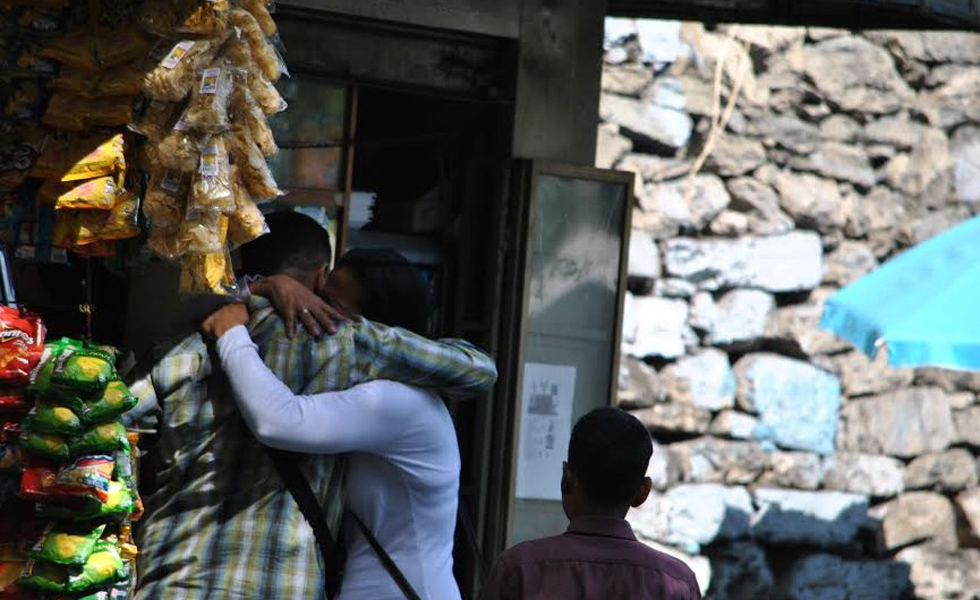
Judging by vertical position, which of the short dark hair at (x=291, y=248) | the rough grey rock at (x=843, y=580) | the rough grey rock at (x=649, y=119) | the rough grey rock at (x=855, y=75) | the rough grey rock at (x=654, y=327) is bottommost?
the rough grey rock at (x=843, y=580)

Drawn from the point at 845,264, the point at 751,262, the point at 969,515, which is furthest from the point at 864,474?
the point at 751,262

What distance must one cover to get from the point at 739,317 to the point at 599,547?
218 inches

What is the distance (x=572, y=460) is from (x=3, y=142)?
136 cm

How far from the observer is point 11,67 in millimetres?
3176

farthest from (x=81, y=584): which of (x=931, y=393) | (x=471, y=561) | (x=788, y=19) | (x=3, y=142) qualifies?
(x=931, y=393)

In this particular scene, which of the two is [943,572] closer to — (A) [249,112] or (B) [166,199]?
(A) [249,112]

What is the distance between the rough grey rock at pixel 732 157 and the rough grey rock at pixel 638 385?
1.13m

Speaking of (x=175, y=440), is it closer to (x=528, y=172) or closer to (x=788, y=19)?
(x=528, y=172)

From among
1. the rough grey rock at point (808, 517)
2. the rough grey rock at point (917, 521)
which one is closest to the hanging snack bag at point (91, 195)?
the rough grey rock at point (808, 517)

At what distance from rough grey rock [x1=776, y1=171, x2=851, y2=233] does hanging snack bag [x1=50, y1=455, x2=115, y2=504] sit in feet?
19.0

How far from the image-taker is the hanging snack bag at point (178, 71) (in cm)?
302

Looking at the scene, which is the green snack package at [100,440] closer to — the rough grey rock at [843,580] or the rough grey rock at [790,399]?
the rough grey rock at [790,399]

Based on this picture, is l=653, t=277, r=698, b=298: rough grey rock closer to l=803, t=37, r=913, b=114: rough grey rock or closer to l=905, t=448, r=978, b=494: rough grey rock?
l=803, t=37, r=913, b=114: rough grey rock

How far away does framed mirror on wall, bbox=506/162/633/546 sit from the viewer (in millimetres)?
5297
